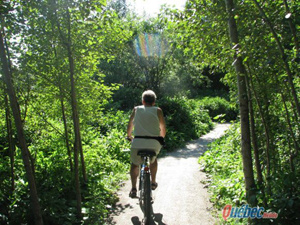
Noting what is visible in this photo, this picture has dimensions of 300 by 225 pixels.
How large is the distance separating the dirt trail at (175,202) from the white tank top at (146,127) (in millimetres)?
1192

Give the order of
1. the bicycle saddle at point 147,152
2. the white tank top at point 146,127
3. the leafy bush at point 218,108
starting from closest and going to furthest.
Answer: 1. the bicycle saddle at point 147,152
2. the white tank top at point 146,127
3. the leafy bush at point 218,108

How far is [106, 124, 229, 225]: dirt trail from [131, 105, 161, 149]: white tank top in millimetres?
1192

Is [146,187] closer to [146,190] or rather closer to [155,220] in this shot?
[146,190]

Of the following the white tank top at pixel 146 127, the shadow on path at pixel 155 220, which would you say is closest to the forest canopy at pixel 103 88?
the shadow on path at pixel 155 220

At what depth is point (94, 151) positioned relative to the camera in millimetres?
6730

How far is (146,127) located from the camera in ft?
13.3

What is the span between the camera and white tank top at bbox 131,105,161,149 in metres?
4.00

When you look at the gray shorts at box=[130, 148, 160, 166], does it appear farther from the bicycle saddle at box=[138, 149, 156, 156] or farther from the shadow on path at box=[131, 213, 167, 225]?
the shadow on path at box=[131, 213, 167, 225]

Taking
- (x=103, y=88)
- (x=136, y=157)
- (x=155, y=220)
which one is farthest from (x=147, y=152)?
(x=103, y=88)

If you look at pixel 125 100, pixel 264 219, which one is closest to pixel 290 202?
pixel 264 219

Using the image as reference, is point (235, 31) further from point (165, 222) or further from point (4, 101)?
point (4, 101)

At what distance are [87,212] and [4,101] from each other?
2221 mm

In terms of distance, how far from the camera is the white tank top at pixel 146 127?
400 cm

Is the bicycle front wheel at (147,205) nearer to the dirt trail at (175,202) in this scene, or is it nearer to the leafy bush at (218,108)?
→ the dirt trail at (175,202)
